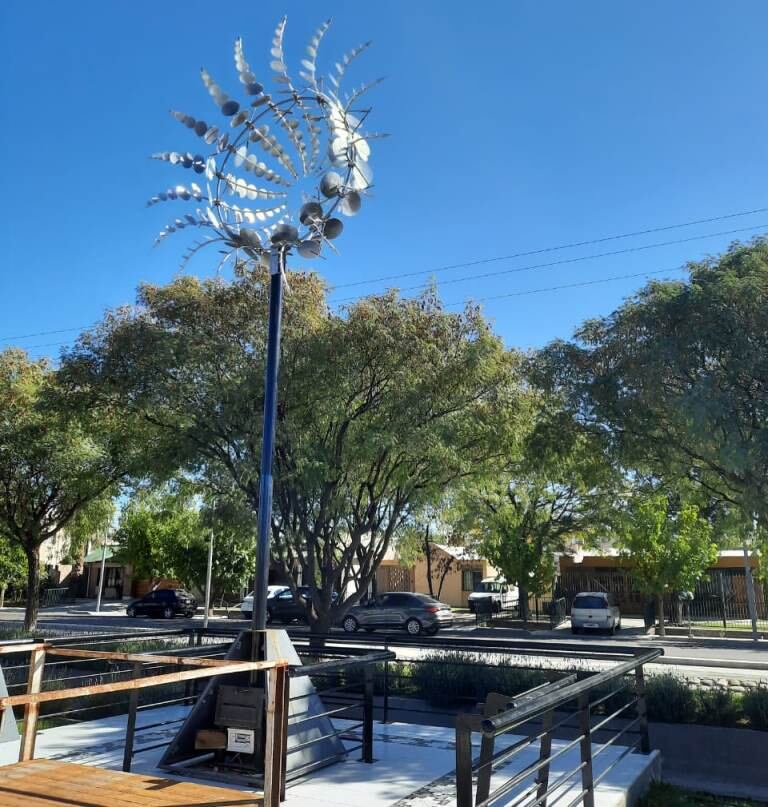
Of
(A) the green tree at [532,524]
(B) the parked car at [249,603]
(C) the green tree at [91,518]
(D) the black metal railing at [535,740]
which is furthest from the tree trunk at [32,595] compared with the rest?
(D) the black metal railing at [535,740]

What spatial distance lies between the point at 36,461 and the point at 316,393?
10.1 metres

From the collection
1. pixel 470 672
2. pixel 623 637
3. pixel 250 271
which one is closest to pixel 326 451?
pixel 250 271

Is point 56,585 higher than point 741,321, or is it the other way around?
point 741,321

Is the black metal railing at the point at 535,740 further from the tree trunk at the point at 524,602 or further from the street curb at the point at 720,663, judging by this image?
the tree trunk at the point at 524,602

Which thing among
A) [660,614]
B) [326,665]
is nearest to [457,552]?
[660,614]

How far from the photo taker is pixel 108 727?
843 centimetres

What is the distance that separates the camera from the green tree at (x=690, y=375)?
376 inches

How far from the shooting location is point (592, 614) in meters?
28.2

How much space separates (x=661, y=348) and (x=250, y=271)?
823 centimetres

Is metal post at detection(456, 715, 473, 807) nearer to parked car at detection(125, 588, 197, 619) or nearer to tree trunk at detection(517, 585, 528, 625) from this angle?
tree trunk at detection(517, 585, 528, 625)

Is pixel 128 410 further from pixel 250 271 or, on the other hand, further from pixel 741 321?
pixel 741 321

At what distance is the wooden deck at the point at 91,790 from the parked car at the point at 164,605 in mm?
34054

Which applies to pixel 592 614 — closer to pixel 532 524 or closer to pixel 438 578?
pixel 532 524

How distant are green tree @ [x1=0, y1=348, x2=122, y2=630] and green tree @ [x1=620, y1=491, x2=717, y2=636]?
1849 centimetres
